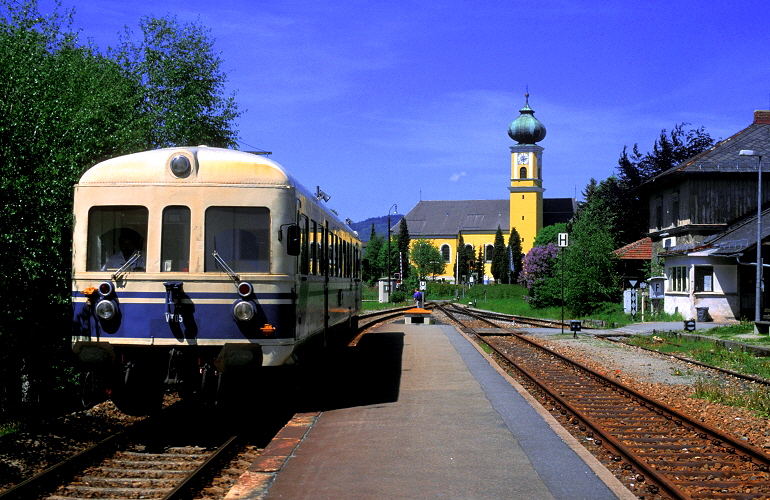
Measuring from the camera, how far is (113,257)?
9.45 m

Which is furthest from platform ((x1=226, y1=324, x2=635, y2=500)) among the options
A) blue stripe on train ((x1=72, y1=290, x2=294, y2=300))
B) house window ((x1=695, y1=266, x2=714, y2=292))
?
house window ((x1=695, y1=266, x2=714, y2=292))

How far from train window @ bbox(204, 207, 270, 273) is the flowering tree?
4003 cm

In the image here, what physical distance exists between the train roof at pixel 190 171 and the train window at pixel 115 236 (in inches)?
13.6

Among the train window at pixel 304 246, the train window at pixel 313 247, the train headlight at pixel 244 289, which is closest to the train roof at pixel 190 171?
the train window at pixel 304 246

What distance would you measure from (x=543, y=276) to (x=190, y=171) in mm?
49593

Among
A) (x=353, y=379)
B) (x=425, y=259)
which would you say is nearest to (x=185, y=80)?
(x=353, y=379)

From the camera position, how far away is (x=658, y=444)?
9250 mm

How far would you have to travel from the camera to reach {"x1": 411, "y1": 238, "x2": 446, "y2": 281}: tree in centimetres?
11419

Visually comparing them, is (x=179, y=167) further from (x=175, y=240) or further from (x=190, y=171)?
(x=175, y=240)

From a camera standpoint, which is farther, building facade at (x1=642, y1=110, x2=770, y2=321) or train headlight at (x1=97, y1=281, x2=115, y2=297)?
building facade at (x1=642, y1=110, x2=770, y2=321)

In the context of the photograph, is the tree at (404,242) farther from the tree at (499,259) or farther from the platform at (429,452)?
the platform at (429,452)

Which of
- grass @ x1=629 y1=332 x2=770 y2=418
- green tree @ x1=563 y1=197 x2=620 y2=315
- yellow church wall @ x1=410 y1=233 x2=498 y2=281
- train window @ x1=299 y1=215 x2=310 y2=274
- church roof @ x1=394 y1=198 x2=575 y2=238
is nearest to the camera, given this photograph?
train window @ x1=299 y1=215 x2=310 y2=274

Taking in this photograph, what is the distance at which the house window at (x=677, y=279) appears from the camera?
1447 inches

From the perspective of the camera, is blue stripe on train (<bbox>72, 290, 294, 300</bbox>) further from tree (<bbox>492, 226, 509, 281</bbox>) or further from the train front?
tree (<bbox>492, 226, 509, 281</bbox>)
